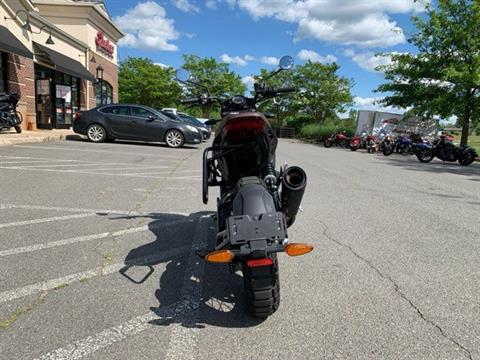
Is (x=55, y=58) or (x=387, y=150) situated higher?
(x=55, y=58)

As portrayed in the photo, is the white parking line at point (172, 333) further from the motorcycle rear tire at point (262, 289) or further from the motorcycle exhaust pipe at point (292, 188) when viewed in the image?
the motorcycle exhaust pipe at point (292, 188)

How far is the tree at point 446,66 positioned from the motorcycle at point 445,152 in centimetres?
322

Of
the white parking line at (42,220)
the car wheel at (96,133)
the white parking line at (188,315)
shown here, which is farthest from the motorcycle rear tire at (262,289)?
the car wheel at (96,133)

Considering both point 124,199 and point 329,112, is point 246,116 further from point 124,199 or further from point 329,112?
point 329,112

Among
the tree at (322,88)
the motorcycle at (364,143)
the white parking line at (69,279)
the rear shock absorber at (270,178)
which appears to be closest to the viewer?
the white parking line at (69,279)

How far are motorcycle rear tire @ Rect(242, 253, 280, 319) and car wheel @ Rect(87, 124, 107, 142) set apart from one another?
14.1 metres

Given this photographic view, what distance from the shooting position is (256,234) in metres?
2.67

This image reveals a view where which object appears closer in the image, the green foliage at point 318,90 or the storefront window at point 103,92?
the storefront window at point 103,92

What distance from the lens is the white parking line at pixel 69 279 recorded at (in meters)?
3.20

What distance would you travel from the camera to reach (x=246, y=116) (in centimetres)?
335

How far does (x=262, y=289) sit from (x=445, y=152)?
18.2 metres

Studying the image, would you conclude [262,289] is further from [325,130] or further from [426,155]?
[325,130]

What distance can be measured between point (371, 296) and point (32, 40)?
19.1 m

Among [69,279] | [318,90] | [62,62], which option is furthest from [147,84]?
[69,279]
